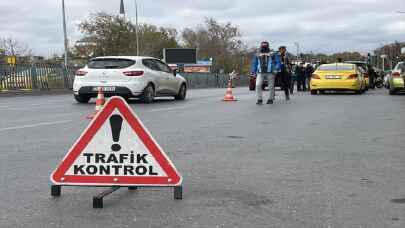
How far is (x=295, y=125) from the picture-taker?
34.9ft

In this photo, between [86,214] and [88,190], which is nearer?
[86,214]

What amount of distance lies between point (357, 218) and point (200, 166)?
7.64 ft

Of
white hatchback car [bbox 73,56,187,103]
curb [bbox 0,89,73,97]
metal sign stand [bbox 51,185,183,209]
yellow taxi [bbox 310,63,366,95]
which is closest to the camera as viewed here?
metal sign stand [bbox 51,185,183,209]

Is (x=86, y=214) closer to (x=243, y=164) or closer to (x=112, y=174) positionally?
(x=112, y=174)

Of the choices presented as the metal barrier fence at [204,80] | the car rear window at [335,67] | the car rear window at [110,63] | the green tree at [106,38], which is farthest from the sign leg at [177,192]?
the green tree at [106,38]

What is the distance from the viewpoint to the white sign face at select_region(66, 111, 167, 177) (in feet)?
16.0

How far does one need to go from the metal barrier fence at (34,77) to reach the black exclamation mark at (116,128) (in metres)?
24.4

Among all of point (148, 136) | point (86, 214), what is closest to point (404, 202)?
point (148, 136)

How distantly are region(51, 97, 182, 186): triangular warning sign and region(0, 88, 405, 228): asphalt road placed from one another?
17 cm

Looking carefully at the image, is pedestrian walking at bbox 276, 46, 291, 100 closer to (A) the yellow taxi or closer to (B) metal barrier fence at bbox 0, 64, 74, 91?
(A) the yellow taxi

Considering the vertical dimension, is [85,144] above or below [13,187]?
above

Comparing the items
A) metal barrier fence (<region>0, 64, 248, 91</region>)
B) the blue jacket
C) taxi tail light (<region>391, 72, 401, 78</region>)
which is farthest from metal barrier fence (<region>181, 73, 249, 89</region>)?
the blue jacket

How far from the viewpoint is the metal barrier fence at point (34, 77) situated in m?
28.2

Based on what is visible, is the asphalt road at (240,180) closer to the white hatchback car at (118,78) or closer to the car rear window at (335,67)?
the white hatchback car at (118,78)
